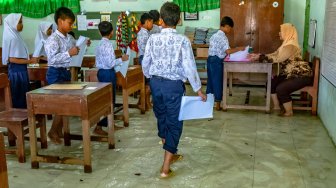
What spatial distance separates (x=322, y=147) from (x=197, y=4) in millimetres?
4822

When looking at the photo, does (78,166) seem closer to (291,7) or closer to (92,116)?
(92,116)

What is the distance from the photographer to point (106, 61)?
4.25 metres

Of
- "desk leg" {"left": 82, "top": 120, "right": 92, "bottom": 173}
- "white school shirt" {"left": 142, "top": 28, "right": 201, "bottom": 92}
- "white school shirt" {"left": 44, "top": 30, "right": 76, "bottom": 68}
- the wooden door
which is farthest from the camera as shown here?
the wooden door

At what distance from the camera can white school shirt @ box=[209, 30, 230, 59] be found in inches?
212

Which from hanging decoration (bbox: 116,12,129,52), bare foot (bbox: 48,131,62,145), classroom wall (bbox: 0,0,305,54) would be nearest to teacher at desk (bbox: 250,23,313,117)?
classroom wall (bbox: 0,0,305,54)

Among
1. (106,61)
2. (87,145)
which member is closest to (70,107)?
(87,145)

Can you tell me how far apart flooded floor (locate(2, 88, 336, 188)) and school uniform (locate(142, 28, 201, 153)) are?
0.46m

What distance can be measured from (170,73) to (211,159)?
1.12m

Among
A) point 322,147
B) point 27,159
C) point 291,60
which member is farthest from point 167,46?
point 291,60

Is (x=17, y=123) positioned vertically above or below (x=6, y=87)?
below

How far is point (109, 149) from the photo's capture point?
3918 mm

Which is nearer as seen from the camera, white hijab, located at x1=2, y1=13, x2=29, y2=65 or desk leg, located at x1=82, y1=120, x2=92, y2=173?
desk leg, located at x1=82, y1=120, x2=92, y2=173

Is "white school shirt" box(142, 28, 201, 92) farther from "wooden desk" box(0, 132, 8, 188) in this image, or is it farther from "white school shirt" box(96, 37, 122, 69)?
"wooden desk" box(0, 132, 8, 188)

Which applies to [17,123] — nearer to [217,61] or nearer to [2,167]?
[2,167]
